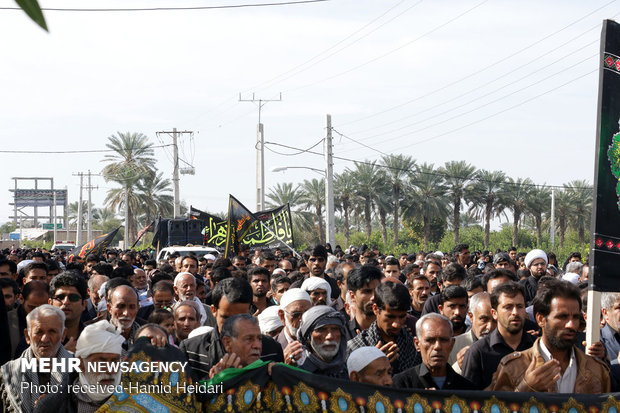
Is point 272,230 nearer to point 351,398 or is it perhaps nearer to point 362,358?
point 362,358

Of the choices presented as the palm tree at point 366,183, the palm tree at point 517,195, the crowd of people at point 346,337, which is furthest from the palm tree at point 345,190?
the crowd of people at point 346,337

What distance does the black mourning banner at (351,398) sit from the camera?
4199 mm

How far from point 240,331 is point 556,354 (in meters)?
1.87

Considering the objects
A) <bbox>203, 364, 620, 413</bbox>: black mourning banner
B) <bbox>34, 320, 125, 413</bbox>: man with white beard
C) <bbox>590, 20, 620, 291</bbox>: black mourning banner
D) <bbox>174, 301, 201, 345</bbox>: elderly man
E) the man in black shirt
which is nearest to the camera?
<bbox>203, 364, 620, 413</bbox>: black mourning banner

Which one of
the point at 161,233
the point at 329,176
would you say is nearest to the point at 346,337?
the point at 161,233

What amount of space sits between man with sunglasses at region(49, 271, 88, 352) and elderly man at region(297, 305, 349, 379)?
2.57 m

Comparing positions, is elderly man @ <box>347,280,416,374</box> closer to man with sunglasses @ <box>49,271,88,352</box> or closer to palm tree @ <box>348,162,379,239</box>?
man with sunglasses @ <box>49,271,88,352</box>

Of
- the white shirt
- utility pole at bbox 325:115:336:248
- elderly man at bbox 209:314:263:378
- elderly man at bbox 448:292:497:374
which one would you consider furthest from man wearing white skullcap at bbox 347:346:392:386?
utility pole at bbox 325:115:336:248

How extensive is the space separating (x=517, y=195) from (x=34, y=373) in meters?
49.8

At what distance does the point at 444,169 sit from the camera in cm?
4884

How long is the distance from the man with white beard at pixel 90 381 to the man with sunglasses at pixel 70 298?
2409 millimetres

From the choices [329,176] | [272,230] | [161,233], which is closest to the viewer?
[272,230]

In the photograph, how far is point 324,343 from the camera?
516 centimetres

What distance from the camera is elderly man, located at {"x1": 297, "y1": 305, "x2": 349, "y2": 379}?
5102 millimetres
